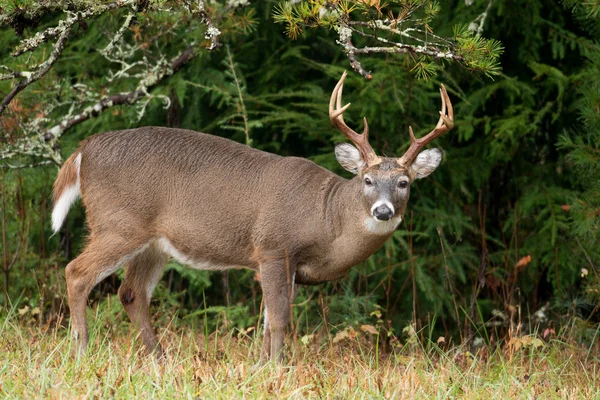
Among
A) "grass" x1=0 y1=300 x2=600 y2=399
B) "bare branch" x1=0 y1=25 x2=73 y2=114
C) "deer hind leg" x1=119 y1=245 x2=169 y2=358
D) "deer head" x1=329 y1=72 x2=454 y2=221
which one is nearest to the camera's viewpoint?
"grass" x1=0 y1=300 x2=600 y2=399

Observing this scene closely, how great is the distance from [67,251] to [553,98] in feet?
12.4

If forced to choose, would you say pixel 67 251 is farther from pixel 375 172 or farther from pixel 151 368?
pixel 151 368

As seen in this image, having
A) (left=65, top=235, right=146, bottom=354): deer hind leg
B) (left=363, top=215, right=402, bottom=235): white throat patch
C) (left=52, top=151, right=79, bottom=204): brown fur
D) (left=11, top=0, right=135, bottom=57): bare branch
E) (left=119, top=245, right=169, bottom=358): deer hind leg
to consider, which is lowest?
(left=119, top=245, right=169, bottom=358): deer hind leg

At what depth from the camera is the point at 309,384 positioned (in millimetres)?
3938

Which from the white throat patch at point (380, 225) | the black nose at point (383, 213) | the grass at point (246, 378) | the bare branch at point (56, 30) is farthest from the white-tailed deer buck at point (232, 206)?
the bare branch at point (56, 30)

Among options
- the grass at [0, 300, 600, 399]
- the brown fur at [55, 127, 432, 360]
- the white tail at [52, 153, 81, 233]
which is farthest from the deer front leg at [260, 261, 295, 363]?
the white tail at [52, 153, 81, 233]

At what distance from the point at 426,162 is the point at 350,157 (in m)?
0.41

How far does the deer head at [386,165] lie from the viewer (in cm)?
509

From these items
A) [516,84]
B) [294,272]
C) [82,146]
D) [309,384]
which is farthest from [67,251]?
[309,384]

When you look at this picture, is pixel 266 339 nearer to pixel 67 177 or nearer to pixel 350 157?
pixel 350 157

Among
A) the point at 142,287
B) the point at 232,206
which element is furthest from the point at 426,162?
the point at 142,287

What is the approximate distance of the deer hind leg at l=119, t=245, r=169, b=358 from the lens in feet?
19.0

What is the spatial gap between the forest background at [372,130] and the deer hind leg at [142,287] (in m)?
0.70

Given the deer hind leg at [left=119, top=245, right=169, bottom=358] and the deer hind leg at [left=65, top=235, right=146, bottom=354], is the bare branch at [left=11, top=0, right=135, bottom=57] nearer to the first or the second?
the deer hind leg at [left=65, top=235, right=146, bottom=354]
